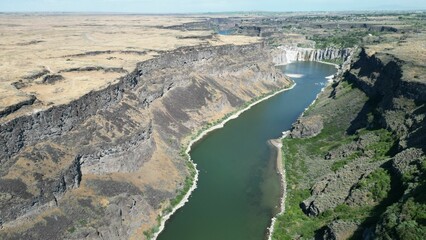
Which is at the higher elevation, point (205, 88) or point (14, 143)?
point (14, 143)

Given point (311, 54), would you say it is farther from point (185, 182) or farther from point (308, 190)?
point (185, 182)

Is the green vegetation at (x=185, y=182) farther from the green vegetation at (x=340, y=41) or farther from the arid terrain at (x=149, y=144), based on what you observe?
the green vegetation at (x=340, y=41)

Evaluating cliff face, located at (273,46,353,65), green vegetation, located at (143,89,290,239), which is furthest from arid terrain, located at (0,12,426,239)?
cliff face, located at (273,46,353,65)

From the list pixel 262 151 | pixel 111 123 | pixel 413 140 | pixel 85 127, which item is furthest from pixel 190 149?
pixel 413 140

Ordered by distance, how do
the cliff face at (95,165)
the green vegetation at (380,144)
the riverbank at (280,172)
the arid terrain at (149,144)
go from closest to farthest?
the cliff face at (95,165), the arid terrain at (149,144), the riverbank at (280,172), the green vegetation at (380,144)

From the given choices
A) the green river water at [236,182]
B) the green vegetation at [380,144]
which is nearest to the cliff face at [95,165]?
the green river water at [236,182]

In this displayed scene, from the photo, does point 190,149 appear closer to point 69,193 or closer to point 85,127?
point 85,127
